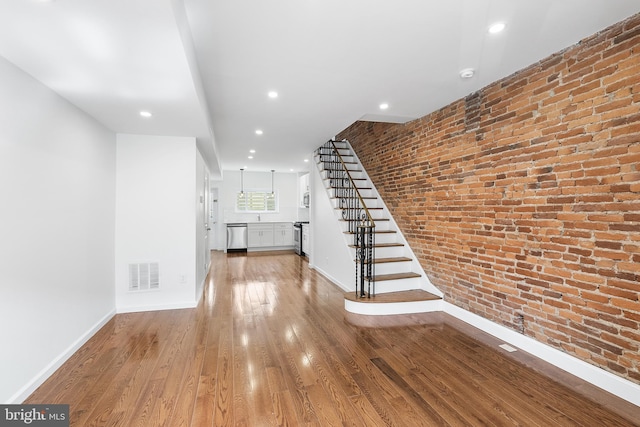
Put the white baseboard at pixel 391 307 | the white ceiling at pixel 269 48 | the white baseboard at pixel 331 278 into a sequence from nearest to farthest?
the white ceiling at pixel 269 48, the white baseboard at pixel 391 307, the white baseboard at pixel 331 278

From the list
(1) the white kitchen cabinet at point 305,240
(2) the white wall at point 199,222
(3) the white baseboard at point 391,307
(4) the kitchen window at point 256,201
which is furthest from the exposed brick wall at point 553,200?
(4) the kitchen window at point 256,201

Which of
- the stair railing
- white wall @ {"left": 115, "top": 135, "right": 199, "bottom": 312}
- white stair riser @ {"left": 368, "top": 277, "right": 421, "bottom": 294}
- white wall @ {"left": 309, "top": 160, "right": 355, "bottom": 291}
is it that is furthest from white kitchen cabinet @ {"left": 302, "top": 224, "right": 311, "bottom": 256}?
white wall @ {"left": 115, "top": 135, "right": 199, "bottom": 312}

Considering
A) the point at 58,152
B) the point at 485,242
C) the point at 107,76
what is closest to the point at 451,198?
the point at 485,242

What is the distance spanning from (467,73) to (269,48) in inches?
74.8

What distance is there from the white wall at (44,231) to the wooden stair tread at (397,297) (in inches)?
116

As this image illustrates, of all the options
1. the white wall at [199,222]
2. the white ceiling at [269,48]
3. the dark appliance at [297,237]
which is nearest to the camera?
the white ceiling at [269,48]

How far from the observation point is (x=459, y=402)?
201 cm

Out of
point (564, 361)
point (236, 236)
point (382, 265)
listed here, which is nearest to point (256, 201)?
point (236, 236)

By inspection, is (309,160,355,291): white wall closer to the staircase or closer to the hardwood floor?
the staircase

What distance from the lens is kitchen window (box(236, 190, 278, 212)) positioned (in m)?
9.67

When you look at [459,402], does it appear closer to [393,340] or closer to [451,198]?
[393,340]

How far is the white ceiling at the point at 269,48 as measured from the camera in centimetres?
168

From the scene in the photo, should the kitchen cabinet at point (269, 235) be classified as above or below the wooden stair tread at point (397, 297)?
above

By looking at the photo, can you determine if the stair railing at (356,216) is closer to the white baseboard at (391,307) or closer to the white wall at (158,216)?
the white baseboard at (391,307)
